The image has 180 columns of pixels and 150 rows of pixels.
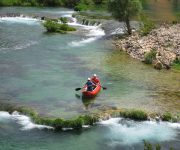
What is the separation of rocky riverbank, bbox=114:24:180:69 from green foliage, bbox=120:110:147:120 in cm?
1551

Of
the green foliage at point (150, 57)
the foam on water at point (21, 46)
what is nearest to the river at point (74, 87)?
the foam on water at point (21, 46)

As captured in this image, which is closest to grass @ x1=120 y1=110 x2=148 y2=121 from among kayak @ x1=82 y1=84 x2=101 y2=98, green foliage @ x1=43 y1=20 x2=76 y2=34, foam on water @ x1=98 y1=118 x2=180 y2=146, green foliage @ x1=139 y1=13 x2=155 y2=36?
foam on water @ x1=98 y1=118 x2=180 y2=146

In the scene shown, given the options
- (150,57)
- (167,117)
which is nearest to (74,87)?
(167,117)


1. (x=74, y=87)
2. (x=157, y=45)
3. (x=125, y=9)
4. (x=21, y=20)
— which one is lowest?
(x=74, y=87)

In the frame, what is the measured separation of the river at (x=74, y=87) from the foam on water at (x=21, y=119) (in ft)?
0.27

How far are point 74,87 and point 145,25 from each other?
1239 inches

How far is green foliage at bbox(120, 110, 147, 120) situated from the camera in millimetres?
40328

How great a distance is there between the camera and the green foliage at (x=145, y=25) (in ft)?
233

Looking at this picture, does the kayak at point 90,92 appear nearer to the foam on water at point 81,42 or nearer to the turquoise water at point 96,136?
the turquoise water at point 96,136

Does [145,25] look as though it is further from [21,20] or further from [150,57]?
[21,20]

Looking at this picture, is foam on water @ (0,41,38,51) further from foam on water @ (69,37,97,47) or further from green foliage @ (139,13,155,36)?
green foliage @ (139,13,155,36)

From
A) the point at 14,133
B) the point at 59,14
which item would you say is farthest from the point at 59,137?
the point at 59,14

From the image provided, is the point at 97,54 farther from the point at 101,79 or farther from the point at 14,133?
the point at 14,133

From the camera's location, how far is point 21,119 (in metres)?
39.7
